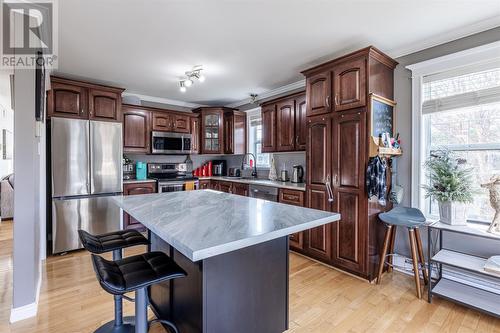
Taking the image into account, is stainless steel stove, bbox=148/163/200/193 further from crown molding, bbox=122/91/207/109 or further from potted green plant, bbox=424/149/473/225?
potted green plant, bbox=424/149/473/225

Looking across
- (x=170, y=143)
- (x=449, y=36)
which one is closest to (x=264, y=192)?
(x=170, y=143)

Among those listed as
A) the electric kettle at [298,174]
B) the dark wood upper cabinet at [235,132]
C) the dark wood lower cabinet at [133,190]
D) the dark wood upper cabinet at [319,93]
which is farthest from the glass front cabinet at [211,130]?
the dark wood upper cabinet at [319,93]

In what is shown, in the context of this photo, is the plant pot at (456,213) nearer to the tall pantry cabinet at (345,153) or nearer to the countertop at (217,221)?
the tall pantry cabinet at (345,153)

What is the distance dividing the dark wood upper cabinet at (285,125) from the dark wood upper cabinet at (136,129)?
2374 mm

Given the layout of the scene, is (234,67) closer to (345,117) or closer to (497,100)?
(345,117)

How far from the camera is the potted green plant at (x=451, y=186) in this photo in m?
2.27

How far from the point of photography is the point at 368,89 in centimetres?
258

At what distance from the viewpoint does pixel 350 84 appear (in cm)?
272

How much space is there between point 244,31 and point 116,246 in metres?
2.20

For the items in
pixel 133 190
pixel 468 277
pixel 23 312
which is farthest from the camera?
pixel 133 190

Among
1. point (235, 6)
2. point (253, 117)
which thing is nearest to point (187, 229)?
point (235, 6)

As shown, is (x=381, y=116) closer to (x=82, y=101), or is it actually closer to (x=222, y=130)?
(x=222, y=130)

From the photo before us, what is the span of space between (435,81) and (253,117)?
123 inches

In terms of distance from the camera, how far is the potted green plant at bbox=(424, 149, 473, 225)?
2.27m
